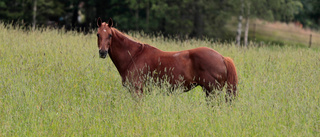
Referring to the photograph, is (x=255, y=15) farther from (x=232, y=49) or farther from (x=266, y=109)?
(x=266, y=109)

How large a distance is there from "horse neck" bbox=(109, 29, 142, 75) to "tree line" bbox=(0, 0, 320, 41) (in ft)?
63.0

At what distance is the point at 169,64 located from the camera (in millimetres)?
6555

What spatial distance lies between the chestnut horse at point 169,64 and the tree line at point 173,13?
1926 cm

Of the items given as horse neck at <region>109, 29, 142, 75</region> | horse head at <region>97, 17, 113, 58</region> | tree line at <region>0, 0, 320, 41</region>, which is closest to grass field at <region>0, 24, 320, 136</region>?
horse neck at <region>109, 29, 142, 75</region>

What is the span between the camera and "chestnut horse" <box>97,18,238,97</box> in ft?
20.5

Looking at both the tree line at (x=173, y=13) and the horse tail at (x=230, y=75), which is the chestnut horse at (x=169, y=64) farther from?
the tree line at (x=173, y=13)

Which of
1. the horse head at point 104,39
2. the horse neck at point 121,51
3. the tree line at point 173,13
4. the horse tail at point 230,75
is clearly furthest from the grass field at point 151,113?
the tree line at point 173,13

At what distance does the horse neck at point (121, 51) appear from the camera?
22.3 feet

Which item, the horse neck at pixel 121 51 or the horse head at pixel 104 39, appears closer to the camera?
the horse head at pixel 104 39

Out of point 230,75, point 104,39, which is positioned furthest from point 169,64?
point 104,39

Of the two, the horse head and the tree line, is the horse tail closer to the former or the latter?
the horse head

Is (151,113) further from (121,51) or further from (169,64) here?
(121,51)

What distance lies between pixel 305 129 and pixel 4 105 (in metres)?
4.64

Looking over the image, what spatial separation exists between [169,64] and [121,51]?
3.25 ft
